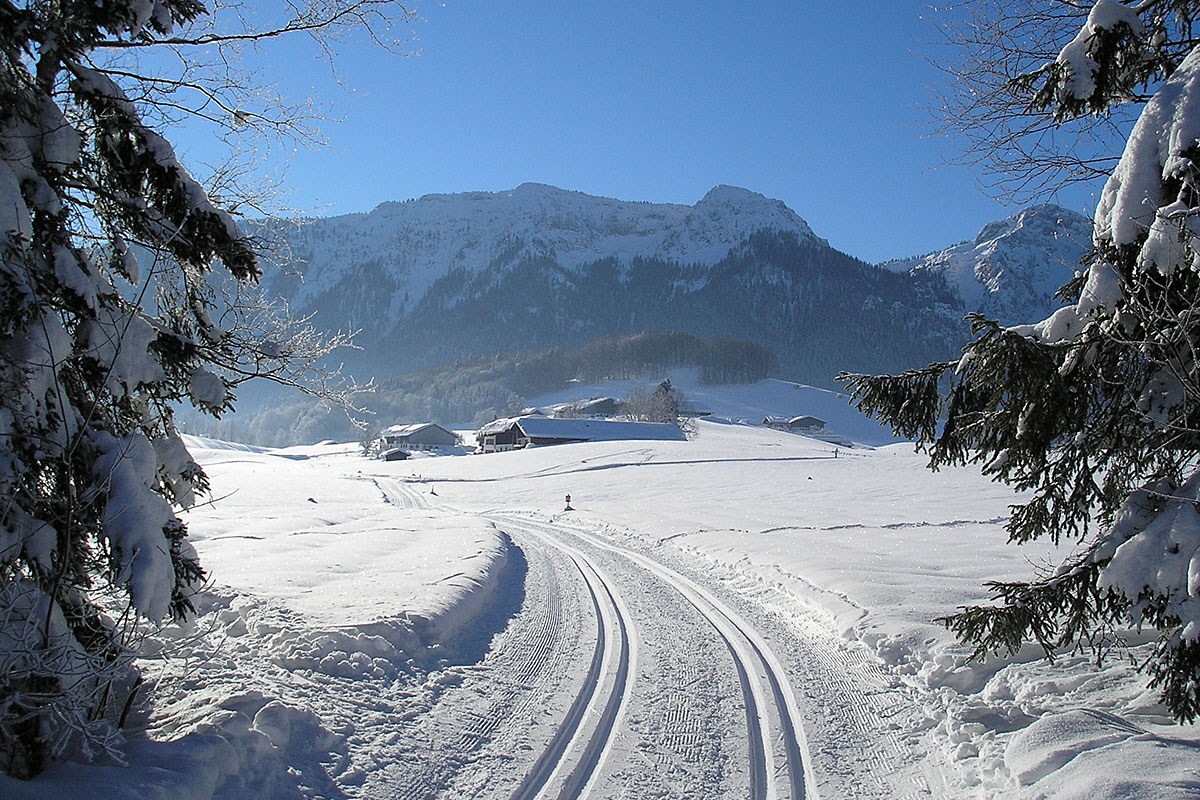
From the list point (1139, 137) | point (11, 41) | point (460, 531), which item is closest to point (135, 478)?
point (11, 41)

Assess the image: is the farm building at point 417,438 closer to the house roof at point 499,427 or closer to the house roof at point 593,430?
the house roof at point 499,427

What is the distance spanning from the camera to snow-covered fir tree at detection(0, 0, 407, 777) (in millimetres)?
3609

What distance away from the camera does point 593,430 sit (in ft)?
257

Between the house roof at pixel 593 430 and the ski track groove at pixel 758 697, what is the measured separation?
64.0m

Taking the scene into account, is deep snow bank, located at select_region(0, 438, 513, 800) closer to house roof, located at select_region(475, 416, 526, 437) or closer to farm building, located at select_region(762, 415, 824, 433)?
house roof, located at select_region(475, 416, 526, 437)

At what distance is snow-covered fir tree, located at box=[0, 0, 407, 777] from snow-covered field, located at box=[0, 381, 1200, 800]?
54 centimetres

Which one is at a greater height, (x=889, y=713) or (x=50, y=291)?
(x=50, y=291)

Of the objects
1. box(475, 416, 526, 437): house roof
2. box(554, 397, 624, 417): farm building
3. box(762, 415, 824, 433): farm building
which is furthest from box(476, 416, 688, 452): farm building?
box(762, 415, 824, 433): farm building

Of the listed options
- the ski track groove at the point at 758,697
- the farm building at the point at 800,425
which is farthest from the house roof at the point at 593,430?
the ski track groove at the point at 758,697

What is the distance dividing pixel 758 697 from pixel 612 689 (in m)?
1.55

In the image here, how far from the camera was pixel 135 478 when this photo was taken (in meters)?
3.94

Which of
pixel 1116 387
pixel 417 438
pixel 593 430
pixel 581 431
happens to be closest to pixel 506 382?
pixel 417 438

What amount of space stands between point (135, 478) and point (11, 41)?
2901 millimetres

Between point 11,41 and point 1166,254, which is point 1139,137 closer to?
point 1166,254
